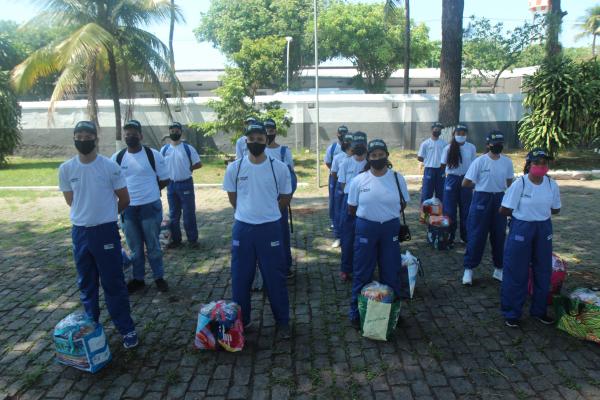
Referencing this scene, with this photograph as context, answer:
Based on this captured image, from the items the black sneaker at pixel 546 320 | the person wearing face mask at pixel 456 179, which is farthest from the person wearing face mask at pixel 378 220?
the person wearing face mask at pixel 456 179

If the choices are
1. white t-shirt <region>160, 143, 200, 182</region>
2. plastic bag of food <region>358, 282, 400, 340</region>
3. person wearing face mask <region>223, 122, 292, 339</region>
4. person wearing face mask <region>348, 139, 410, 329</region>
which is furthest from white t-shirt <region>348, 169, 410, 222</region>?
white t-shirt <region>160, 143, 200, 182</region>

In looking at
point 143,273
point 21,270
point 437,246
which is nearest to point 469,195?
point 437,246

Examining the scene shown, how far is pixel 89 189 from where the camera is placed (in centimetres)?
420

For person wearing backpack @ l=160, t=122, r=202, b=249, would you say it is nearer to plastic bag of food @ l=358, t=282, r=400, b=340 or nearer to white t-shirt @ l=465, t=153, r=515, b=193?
plastic bag of food @ l=358, t=282, r=400, b=340

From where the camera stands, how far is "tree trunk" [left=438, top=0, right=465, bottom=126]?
10867 millimetres

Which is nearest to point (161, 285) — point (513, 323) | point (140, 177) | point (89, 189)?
point (140, 177)

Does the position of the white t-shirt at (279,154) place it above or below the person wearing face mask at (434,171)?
above

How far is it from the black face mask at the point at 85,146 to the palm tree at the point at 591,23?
152 ft

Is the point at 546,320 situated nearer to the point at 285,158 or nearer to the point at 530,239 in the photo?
the point at 530,239

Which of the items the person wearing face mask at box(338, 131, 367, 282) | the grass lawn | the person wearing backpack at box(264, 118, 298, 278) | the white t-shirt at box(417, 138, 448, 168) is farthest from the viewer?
the grass lawn

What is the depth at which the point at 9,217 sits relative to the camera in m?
10.4

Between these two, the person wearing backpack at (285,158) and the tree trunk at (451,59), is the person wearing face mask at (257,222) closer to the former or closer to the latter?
the person wearing backpack at (285,158)

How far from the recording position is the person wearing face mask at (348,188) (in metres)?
5.89

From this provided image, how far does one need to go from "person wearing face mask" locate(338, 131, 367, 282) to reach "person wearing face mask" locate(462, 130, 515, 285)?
1419 mm
